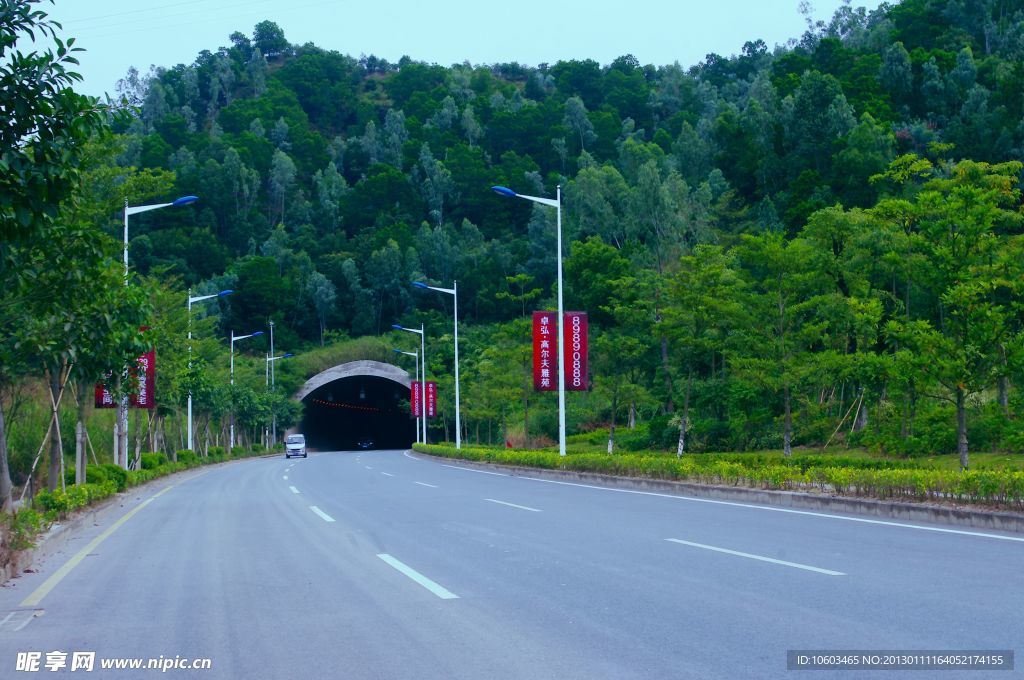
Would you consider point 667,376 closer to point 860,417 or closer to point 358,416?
point 860,417

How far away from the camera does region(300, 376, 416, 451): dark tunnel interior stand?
90.7 meters

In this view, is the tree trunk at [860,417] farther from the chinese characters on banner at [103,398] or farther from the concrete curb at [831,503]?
the chinese characters on banner at [103,398]

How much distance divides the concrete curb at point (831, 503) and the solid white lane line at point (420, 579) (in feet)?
26.1

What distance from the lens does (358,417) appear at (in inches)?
3871

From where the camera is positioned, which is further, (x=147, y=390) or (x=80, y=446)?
(x=147, y=390)

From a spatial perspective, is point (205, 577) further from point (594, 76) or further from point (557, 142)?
point (594, 76)

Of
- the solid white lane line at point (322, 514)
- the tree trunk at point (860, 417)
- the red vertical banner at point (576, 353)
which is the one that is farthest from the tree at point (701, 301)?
the solid white lane line at point (322, 514)

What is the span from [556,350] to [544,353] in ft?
1.43

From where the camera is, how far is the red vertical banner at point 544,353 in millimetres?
32250

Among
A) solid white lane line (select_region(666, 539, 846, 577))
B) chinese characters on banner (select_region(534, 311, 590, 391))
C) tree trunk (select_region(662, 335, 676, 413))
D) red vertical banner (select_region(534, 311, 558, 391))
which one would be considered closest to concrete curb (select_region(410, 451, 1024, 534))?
solid white lane line (select_region(666, 539, 846, 577))

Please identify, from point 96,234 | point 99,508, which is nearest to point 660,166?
point 99,508

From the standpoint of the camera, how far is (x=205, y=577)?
10.3 metres

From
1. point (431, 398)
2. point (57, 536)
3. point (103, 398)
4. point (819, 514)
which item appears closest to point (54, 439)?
point (57, 536)

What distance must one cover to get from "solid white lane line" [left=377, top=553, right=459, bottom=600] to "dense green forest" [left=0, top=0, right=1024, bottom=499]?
518 centimetres
